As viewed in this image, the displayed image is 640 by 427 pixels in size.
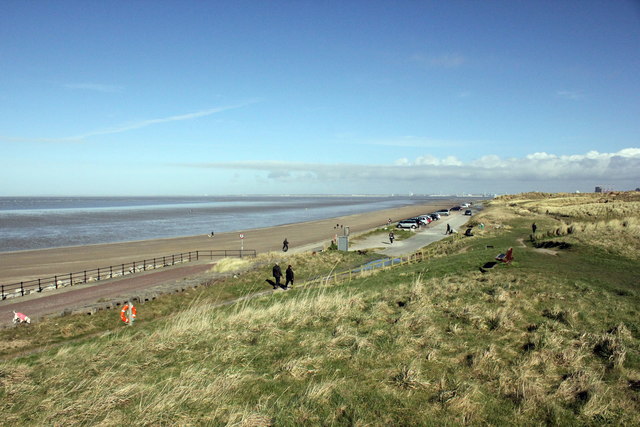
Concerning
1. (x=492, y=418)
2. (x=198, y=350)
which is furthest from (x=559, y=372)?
(x=198, y=350)

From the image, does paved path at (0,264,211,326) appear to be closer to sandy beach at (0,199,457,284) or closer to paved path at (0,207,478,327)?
paved path at (0,207,478,327)

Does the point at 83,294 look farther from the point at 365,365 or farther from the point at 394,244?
the point at 394,244

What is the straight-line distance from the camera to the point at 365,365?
762 cm

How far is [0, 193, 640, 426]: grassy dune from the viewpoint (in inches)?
227

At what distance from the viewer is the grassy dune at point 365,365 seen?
5.77 m

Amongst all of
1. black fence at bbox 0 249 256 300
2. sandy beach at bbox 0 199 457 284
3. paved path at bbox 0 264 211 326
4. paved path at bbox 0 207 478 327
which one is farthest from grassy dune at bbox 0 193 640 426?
sandy beach at bbox 0 199 457 284

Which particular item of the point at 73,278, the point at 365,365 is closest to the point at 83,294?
the point at 73,278

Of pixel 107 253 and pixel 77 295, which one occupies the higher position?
pixel 77 295

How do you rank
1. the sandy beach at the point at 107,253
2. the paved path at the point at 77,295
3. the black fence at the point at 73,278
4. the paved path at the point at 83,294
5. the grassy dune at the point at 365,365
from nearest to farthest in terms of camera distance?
1. the grassy dune at the point at 365,365
2. the paved path at the point at 77,295
3. the paved path at the point at 83,294
4. the black fence at the point at 73,278
5. the sandy beach at the point at 107,253

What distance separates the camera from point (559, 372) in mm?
7156

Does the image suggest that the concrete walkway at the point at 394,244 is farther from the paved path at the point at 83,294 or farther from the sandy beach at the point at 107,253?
the paved path at the point at 83,294

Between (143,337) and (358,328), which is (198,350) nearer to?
(143,337)

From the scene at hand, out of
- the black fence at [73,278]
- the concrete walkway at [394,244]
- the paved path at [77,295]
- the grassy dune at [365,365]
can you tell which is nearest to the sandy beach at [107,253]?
the black fence at [73,278]

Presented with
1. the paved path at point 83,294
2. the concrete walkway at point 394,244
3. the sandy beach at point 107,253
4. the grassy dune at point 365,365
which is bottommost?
the sandy beach at point 107,253
